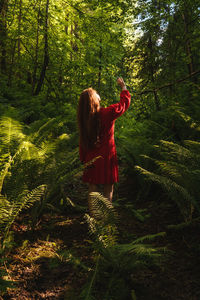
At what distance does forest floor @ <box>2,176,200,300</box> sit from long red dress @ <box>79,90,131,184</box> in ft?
1.87

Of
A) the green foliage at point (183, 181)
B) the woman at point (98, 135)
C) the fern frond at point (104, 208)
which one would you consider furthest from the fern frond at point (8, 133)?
the green foliage at point (183, 181)

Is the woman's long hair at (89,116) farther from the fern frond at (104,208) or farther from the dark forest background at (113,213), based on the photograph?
the fern frond at (104,208)

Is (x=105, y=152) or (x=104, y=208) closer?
(x=104, y=208)

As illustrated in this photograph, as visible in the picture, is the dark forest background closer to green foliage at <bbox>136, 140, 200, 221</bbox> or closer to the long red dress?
green foliage at <bbox>136, 140, 200, 221</bbox>

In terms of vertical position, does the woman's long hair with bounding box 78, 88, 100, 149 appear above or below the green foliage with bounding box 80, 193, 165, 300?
above

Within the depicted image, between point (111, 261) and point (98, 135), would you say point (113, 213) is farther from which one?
point (98, 135)

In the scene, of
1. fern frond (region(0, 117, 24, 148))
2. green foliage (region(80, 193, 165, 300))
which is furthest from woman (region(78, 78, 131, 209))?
green foliage (region(80, 193, 165, 300))

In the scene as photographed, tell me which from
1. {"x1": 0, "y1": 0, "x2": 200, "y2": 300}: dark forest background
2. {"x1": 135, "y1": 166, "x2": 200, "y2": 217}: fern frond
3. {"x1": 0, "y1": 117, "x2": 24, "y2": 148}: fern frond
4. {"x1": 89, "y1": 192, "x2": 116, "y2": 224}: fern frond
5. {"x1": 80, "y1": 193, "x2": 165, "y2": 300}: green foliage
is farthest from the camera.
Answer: {"x1": 0, "y1": 117, "x2": 24, "y2": 148}: fern frond

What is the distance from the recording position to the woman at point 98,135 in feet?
9.12

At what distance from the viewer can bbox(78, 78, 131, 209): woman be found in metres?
2.78

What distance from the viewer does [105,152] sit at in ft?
9.43

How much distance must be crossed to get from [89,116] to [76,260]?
161 centimetres

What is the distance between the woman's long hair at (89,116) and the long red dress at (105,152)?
3.6 inches

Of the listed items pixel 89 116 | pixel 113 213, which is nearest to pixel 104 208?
pixel 113 213
